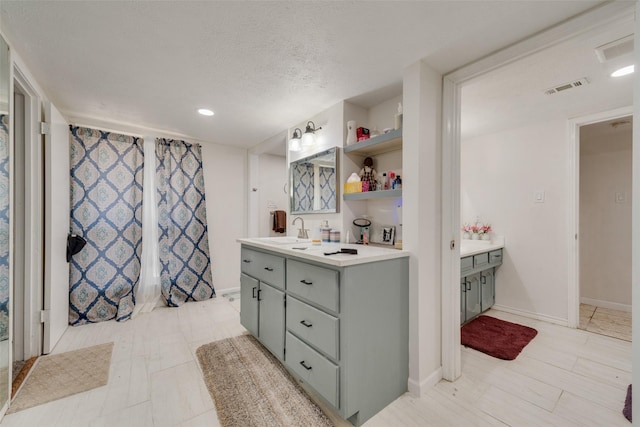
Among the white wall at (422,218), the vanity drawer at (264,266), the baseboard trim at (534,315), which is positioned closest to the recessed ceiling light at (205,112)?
the vanity drawer at (264,266)

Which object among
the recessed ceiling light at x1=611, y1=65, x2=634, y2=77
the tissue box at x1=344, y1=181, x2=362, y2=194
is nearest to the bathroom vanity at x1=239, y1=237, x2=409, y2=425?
the tissue box at x1=344, y1=181, x2=362, y2=194

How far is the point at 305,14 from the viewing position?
1.29 metres

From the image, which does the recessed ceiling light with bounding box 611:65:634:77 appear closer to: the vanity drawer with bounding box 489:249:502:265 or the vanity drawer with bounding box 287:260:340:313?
the vanity drawer with bounding box 489:249:502:265

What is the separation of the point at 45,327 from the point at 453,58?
3601 millimetres

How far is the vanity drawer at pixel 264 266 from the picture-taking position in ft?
6.06

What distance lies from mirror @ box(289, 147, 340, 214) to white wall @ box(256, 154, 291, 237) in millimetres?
1116

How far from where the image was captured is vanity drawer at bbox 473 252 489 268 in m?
2.55

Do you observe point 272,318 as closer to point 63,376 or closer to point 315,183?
point 315,183

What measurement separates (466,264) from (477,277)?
458 mm

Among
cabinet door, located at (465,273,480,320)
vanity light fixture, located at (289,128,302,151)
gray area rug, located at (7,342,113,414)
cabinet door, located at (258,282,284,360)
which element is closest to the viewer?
gray area rug, located at (7,342,113,414)

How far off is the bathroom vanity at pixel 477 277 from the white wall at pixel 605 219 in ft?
4.43

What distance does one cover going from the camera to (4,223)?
1.47 meters

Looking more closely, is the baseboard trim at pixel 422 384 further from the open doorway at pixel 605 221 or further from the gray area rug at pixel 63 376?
the open doorway at pixel 605 221

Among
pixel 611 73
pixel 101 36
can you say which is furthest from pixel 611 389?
pixel 101 36
